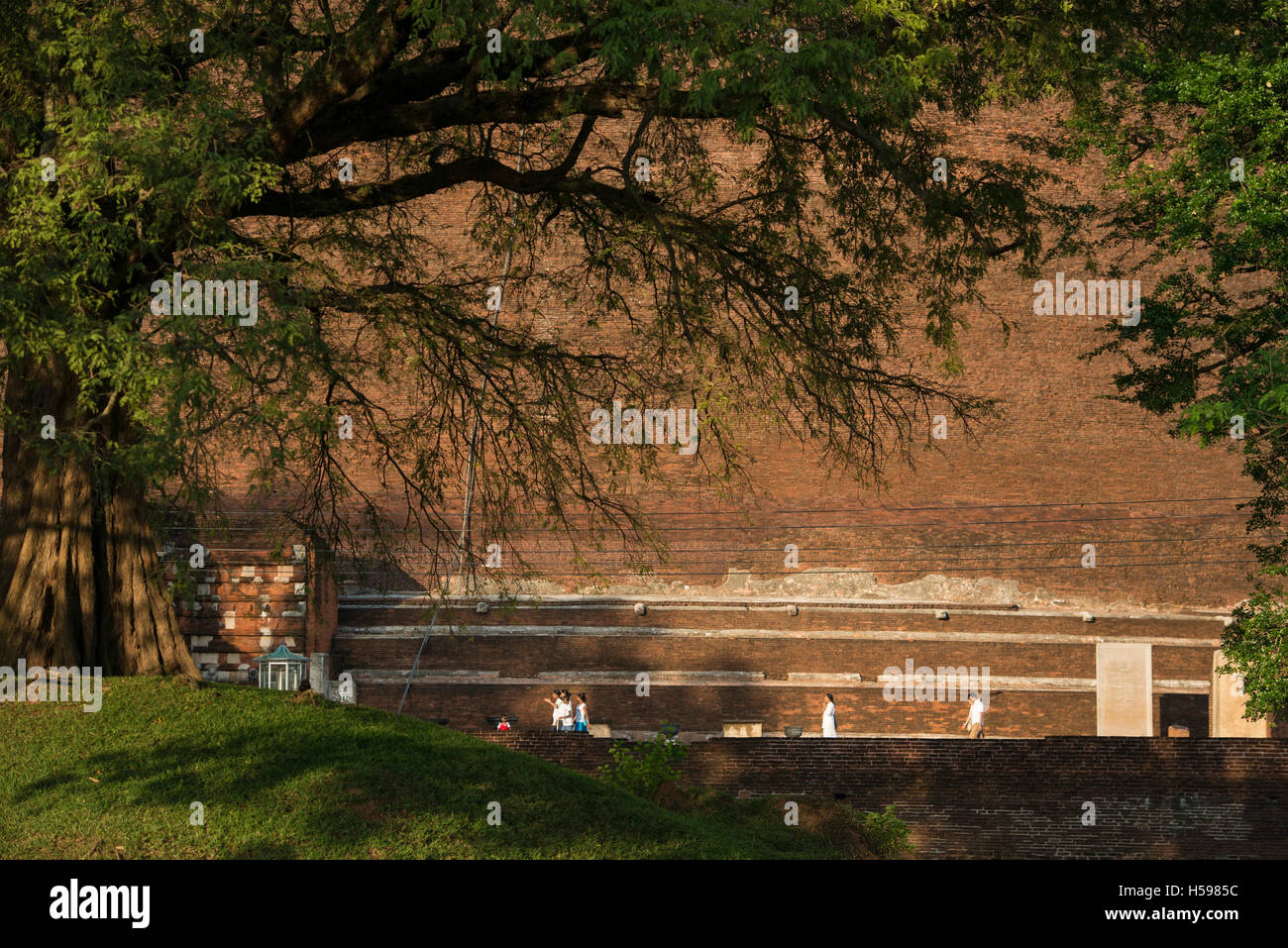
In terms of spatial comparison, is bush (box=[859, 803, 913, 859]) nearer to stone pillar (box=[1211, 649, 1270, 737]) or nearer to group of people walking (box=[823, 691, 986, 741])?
group of people walking (box=[823, 691, 986, 741])

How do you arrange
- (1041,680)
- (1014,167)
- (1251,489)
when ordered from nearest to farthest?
1. (1014,167)
2. (1041,680)
3. (1251,489)

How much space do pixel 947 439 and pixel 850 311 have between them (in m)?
20.1

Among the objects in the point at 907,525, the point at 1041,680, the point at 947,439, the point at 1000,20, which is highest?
the point at 1000,20

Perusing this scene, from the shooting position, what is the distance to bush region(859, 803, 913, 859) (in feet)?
48.4

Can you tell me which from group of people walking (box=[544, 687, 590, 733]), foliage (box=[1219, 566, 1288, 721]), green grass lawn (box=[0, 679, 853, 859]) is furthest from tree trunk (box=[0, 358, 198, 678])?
group of people walking (box=[544, 687, 590, 733])

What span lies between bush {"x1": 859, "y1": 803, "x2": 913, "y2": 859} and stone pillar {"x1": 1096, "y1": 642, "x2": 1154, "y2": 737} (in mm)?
16007

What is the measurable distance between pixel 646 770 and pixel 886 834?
3116 millimetres

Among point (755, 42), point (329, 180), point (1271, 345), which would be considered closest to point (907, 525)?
point (1271, 345)

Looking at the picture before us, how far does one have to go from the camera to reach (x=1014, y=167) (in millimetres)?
13117

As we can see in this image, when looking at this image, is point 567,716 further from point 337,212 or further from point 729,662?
point 337,212

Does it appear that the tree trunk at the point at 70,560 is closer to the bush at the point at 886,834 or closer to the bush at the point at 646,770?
the bush at the point at 646,770

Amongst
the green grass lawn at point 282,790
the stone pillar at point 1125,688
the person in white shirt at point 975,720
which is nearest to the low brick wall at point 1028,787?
the green grass lawn at point 282,790

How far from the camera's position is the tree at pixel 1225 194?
12.7 metres

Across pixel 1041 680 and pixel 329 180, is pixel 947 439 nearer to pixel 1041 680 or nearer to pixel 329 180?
pixel 1041 680
